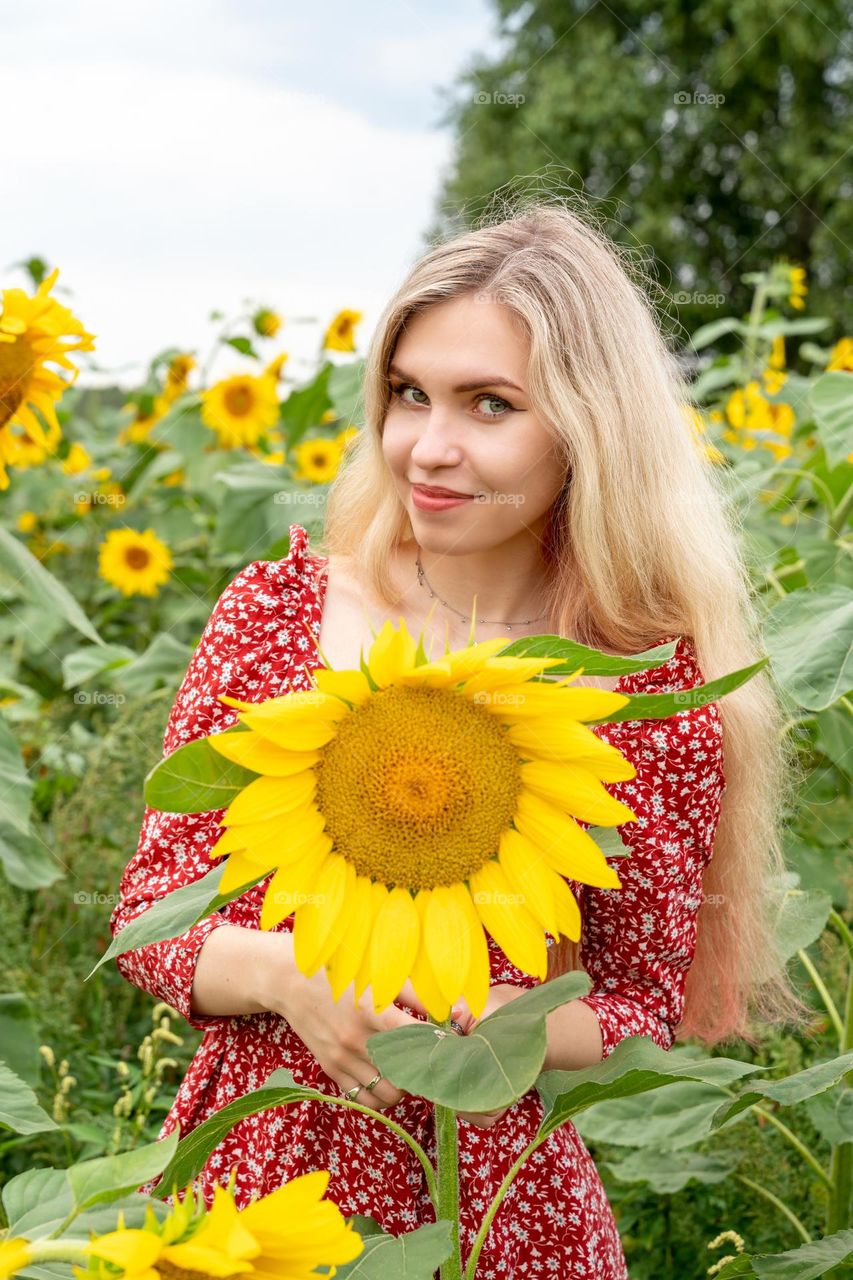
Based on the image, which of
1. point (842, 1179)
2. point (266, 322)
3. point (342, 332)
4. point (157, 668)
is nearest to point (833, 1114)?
point (842, 1179)

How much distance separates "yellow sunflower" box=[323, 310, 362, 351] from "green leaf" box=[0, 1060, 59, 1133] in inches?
88.2

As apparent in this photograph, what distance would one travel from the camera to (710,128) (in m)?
12.6

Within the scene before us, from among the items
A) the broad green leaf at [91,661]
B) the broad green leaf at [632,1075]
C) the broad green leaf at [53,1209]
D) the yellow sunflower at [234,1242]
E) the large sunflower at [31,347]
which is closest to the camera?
the yellow sunflower at [234,1242]

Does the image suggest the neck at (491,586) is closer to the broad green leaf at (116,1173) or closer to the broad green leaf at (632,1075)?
the broad green leaf at (632,1075)

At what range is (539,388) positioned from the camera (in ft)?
3.53

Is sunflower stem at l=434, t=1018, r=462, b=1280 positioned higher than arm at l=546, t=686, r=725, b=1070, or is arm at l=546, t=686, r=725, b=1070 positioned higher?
arm at l=546, t=686, r=725, b=1070

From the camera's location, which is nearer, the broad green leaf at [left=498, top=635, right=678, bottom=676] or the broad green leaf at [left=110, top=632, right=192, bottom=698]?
the broad green leaf at [left=498, top=635, right=678, bottom=676]

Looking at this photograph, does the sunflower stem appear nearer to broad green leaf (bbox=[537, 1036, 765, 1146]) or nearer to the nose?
broad green leaf (bbox=[537, 1036, 765, 1146])

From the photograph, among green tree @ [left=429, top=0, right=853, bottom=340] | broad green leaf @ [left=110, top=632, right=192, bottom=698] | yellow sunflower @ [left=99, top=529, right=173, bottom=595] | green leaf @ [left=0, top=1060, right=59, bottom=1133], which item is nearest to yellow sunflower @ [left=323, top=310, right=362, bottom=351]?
yellow sunflower @ [left=99, top=529, right=173, bottom=595]

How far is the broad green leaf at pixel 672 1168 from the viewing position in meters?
1.58

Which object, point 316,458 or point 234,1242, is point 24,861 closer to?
point 234,1242

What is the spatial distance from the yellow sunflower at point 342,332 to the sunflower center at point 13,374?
160cm

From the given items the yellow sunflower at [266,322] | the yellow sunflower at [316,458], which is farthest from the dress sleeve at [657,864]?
the yellow sunflower at [266,322]

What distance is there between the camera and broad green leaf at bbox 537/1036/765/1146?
0.72 meters
